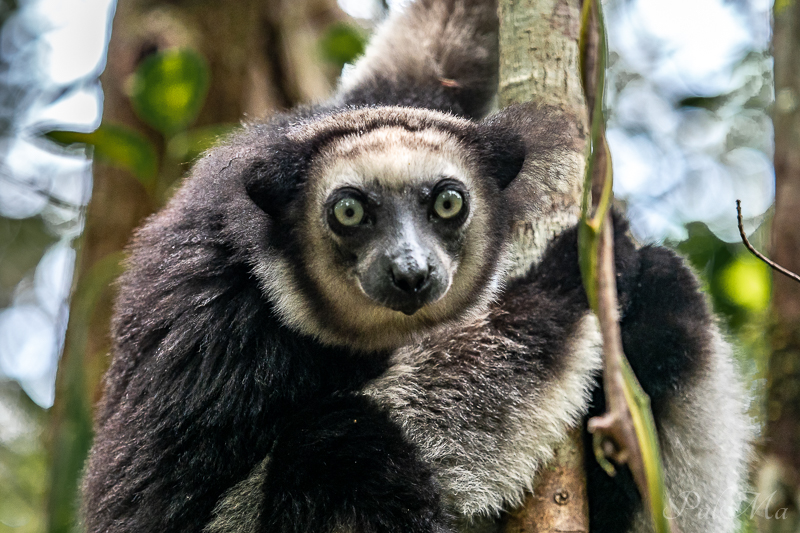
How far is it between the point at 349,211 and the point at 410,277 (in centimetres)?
48

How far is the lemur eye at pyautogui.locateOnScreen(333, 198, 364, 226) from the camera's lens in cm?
319

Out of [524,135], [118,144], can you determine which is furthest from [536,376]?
[118,144]

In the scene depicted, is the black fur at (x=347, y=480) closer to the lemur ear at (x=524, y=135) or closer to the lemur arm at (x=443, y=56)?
the lemur ear at (x=524, y=135)

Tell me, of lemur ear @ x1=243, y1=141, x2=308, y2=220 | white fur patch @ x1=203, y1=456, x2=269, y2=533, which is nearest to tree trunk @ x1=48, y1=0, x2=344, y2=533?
lemur ear @ x1=243, y1=141, x2=308, y2=220

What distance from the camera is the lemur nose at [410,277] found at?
9.62 ft

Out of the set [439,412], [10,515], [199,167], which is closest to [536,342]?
[439,412]

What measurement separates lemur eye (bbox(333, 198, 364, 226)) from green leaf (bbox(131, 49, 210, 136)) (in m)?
2.26

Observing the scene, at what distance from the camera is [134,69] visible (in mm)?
6113

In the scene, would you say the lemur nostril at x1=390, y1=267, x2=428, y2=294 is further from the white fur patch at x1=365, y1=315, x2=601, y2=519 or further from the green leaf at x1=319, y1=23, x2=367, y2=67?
the green leaf at x1=319, y1=23, x2=367, y2=67

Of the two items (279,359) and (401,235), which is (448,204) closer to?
(401,235)

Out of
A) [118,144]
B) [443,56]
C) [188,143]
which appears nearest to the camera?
[118,144]

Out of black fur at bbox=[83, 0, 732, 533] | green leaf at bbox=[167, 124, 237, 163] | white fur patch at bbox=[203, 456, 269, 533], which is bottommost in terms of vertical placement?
white fur patch at bbox=[203, 456, 269, 533]

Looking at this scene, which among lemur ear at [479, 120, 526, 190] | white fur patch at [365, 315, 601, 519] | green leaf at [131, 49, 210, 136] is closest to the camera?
white fur patch at [365, 315, 601, 519]

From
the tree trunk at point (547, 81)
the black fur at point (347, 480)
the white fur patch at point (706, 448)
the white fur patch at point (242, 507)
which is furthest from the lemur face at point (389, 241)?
the white fur patch at point (706, 448)
